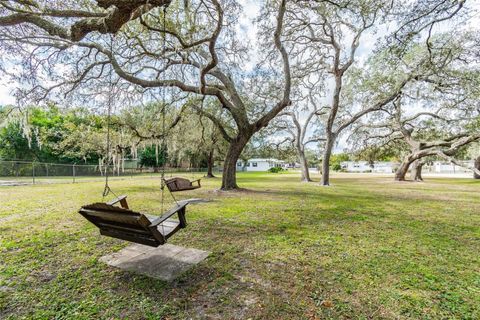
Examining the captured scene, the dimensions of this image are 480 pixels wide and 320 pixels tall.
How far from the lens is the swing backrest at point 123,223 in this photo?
83.2 inches

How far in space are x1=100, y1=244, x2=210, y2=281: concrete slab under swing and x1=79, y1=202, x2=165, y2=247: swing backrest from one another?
0.36m

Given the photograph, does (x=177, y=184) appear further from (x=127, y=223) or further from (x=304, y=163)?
(x=304, y=163)

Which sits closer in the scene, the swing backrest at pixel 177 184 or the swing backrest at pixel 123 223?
the swing backrest at pixel 123 223

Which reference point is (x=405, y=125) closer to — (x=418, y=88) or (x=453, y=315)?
(x=418, y=88)

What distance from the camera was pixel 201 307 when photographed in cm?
197

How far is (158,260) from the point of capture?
2816 mm

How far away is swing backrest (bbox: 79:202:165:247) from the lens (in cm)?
211

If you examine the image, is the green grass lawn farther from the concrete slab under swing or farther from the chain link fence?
the chain link fence

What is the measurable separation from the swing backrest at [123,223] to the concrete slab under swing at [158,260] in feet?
1.17

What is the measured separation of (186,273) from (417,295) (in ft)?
7.38

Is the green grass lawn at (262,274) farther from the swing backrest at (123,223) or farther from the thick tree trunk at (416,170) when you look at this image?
the thick tree trunk at (416,170)

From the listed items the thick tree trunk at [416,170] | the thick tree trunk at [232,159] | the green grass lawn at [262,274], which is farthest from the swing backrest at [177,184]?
the thick tree trunk at [416,170]

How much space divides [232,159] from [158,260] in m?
6.72

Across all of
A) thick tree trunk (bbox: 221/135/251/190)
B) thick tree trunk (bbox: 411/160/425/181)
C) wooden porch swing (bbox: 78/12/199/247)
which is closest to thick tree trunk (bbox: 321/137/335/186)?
thick tree trunk (bbox: 221/135/251/190)
